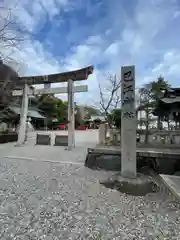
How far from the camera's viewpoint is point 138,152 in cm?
515

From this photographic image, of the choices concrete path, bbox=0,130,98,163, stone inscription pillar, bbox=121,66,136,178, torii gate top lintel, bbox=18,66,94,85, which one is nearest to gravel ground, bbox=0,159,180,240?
stone inscription pillar, bbox=121,66,136,178

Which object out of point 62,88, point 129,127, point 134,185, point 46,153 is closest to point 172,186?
point 134,185

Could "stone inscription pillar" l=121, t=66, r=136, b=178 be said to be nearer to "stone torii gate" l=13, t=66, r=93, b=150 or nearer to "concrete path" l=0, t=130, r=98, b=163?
"concrete path" l=0, t=130, r=98, b=163

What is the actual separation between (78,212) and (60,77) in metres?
8.16

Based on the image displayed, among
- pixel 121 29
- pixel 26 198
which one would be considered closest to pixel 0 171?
pixel 26 198

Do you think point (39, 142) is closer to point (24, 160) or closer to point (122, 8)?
point (24, 160)

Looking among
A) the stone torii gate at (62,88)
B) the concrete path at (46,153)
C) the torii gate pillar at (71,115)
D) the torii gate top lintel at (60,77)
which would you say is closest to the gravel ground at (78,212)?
the concrete path at (46,153)

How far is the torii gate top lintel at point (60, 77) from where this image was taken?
29.9ft

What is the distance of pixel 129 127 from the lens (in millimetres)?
4422

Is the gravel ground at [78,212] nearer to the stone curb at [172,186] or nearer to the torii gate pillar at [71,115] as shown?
the stone curb at [172,186]

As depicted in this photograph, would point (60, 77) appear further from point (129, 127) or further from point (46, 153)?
point (129, 127)

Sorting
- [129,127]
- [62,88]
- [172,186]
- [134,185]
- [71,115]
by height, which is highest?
[62,88]

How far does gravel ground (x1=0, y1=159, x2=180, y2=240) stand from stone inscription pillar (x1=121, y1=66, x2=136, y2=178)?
96 centimetres

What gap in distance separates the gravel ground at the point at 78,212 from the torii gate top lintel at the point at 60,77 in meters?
6.22
